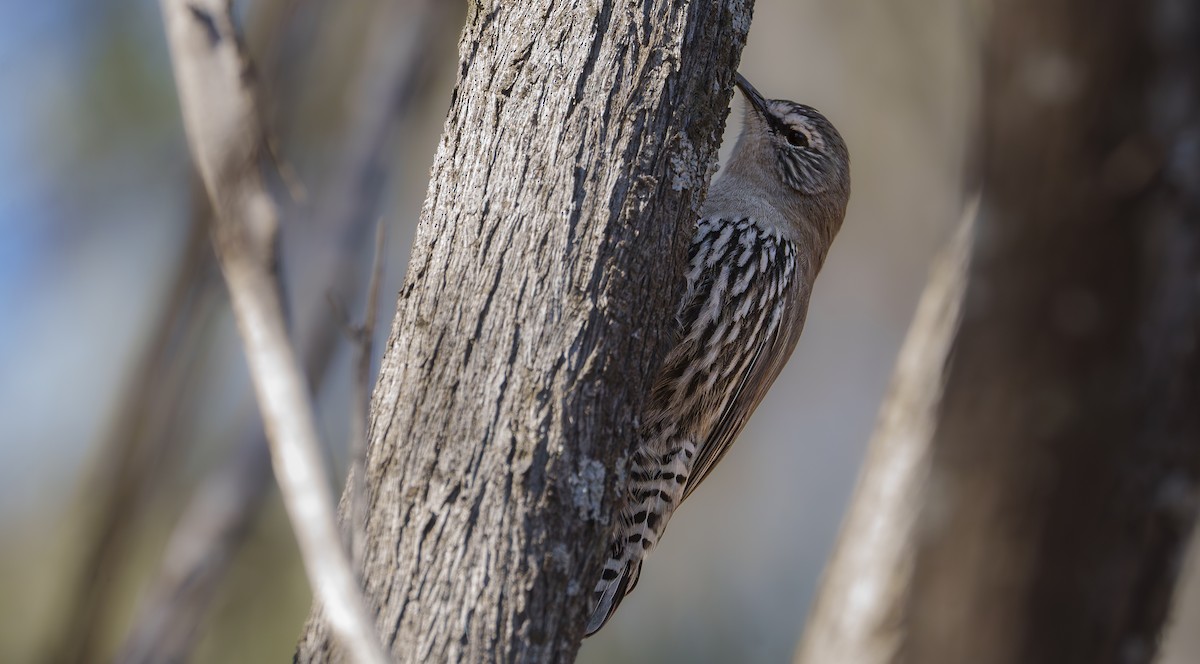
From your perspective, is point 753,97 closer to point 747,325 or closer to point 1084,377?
point 747,325

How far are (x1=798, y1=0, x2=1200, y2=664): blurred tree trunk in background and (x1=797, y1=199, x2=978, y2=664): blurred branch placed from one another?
6 cm

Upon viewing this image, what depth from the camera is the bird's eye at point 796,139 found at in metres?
4.55

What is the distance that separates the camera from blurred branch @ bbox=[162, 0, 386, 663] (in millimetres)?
1151

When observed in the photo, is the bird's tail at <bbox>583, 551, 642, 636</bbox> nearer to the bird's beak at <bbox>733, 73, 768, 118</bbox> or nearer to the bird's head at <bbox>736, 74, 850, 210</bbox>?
the bird's head at <bbox>736, 74, 850, 210</bbox>

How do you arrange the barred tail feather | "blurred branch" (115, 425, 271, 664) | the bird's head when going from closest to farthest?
"blurred branch" (115, 425, 271, 664) < the barred tail feather < the bird's head

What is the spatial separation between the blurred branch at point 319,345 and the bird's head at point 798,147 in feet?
5.46

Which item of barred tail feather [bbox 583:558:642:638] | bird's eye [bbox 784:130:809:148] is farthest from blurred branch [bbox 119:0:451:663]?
bird's eye [bbox 784:130:809:148]

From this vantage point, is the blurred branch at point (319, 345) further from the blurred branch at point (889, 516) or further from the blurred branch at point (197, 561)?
the blurred branch at point (889, 516)

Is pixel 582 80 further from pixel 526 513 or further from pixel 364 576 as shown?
pixel 364 576

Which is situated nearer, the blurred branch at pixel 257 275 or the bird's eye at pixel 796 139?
the blurred branch at pixel 257 275

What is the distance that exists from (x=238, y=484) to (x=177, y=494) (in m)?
5.02

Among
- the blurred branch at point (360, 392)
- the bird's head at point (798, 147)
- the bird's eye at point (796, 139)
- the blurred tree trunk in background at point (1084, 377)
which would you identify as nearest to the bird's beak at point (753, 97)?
the bird's head at point (798, 147)

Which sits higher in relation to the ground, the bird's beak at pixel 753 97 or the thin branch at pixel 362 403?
the bird's beak at pixel 753 97

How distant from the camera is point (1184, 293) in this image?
163 cm
